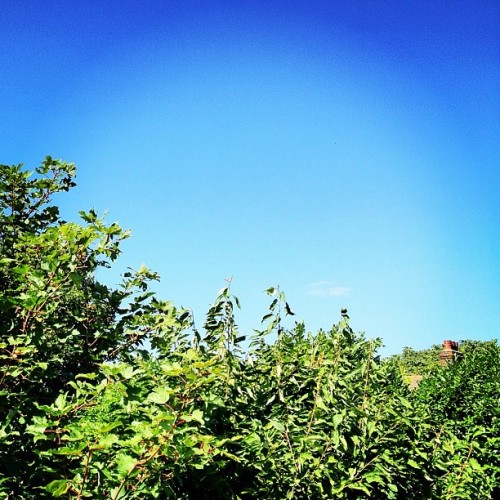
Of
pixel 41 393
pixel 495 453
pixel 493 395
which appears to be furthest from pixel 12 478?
pixel 493 395

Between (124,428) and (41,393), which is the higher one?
(41,393)

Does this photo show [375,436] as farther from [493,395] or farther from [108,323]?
[493,395]

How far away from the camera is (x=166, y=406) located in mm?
2352

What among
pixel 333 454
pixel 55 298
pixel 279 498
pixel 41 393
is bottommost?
pixel 279 498

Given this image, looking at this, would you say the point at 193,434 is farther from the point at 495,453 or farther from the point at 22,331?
the point at 495,453

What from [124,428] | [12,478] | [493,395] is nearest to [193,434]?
[124,428]

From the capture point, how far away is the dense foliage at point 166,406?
2332 mm

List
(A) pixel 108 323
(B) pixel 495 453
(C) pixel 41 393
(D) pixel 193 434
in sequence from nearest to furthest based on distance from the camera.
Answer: (D) pixel 193 434 < (C) pixel 41 393 < (A) pixel 108 323 < (B) pixel 495 453

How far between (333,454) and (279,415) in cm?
39

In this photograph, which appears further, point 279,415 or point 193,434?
point 279,415

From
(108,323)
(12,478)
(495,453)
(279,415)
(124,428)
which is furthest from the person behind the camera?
(495,453)

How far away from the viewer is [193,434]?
7.93 feet

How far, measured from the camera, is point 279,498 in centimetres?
285

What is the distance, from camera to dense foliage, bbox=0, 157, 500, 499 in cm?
233
